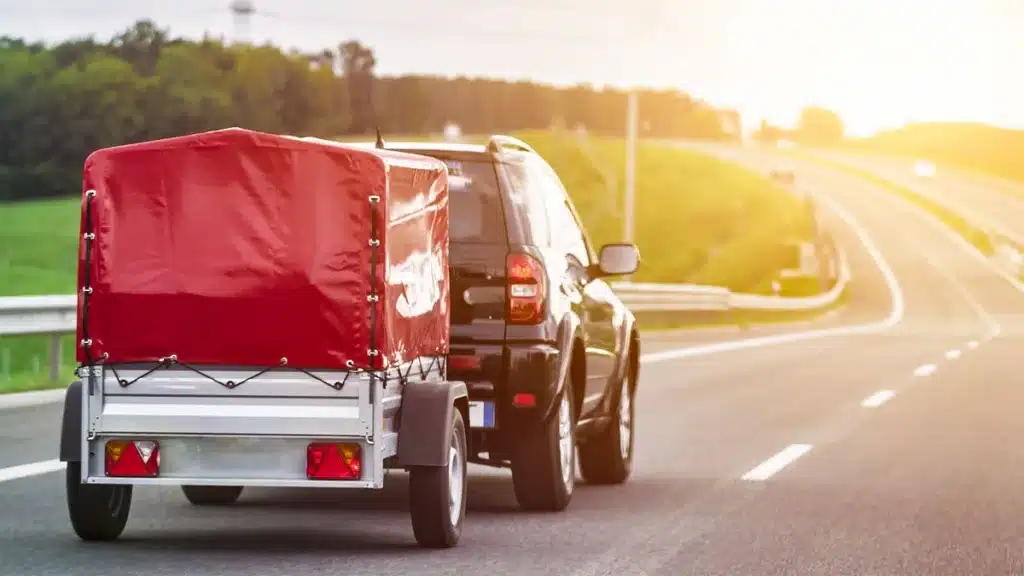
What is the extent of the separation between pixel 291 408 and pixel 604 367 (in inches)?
136

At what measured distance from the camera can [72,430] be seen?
7.67 meters

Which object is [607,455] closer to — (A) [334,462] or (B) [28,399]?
(A) [334,462]

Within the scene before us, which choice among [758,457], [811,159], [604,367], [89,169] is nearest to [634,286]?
[758,457]

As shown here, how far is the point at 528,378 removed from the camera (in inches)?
361

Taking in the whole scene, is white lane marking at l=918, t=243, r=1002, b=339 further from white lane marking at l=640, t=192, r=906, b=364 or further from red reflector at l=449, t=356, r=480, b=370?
red reflector at l=449, t=356, r=480, b=370

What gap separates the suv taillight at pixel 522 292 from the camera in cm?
925

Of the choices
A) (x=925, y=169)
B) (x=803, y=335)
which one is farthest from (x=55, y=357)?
(x=925, y=169)

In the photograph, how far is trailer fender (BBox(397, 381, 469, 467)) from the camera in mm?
7754

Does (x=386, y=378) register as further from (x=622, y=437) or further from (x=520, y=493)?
(x=622, y=437)

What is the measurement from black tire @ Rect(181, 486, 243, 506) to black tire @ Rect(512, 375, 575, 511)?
5.15ft

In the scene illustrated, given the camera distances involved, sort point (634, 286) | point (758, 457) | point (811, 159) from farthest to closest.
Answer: point (811, 159), point (634, 286), point (758, 457)

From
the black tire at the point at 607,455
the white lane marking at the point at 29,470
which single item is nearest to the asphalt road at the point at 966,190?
the black tire at the point at 607,455

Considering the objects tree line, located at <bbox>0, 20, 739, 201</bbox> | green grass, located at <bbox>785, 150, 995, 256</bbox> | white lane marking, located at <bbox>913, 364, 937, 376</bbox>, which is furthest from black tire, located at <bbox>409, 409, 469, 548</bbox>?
green grass, located at <bbox>785, 150, 995, 256</bbox>

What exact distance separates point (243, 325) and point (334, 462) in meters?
0.69
